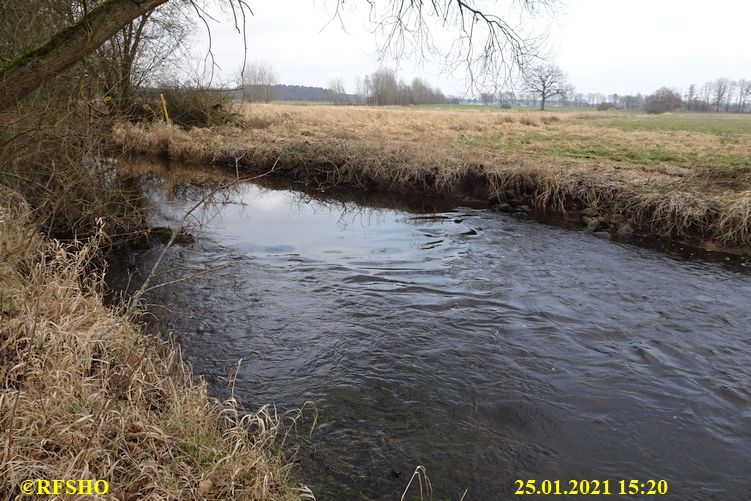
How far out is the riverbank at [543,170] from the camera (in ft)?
33.2

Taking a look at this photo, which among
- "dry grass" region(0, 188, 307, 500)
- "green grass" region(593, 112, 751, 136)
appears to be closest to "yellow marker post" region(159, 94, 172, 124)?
"dry grass" region(0, 188, 307, 500)

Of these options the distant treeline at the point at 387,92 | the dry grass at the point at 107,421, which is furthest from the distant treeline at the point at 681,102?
the dry grass at the point at 107,421

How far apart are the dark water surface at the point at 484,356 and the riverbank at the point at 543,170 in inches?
56.7

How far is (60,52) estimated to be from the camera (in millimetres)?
4449

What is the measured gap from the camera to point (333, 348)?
5688 millimetres

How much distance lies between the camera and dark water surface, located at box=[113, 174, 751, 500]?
400cm

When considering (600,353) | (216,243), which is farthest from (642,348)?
(216,243)

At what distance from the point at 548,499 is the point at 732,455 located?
5.72 ft

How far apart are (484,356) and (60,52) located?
5074 millimetres

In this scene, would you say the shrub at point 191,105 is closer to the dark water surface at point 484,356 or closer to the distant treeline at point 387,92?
the dark water surface at point 484,356

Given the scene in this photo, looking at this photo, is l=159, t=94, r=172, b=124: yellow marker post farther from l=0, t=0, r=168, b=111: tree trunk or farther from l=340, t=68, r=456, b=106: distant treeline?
l=340, t=68, r=456, b=106: distant treeline

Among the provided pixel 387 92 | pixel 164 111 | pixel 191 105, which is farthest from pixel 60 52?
pixel 387 92

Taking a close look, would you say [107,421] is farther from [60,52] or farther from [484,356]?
[484,356]

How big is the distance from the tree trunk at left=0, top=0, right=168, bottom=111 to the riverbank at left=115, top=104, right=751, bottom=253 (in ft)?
5.95
